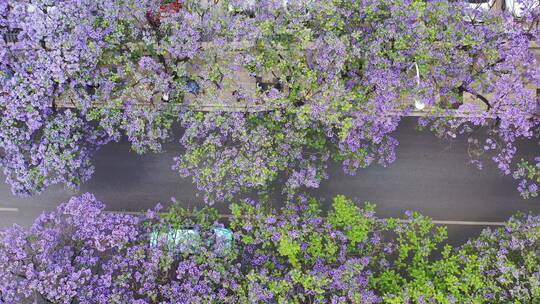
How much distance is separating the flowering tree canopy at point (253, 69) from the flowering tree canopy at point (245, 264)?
2342 mm

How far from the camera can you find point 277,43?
18188 mm

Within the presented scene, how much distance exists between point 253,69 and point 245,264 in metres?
8.28

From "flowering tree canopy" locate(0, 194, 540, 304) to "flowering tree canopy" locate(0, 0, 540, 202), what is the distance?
2.34 meters

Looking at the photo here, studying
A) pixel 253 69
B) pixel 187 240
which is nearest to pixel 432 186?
pixel 253 69

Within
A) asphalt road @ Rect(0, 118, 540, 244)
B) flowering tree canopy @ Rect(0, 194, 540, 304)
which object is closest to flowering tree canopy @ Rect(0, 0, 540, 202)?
flowering tree canopy @ Rect(0, 194, 540, 304)

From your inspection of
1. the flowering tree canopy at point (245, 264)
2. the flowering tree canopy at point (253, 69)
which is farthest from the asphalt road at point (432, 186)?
the flowering tree canopy at point (253, 69)

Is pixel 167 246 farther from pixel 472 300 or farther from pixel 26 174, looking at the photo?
pixel 472 300

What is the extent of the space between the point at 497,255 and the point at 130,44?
54.3 ft

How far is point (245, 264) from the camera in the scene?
1978 cm

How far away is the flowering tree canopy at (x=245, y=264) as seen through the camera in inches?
675

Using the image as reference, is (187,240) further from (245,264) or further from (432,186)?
(432,186)

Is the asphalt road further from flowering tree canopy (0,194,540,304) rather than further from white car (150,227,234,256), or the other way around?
white car (150,227,234,256)

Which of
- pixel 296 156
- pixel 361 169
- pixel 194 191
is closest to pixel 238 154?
pixel 296 156

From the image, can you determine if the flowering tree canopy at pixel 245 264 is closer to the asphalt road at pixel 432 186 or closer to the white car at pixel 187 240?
the white car at pixel 187 240
